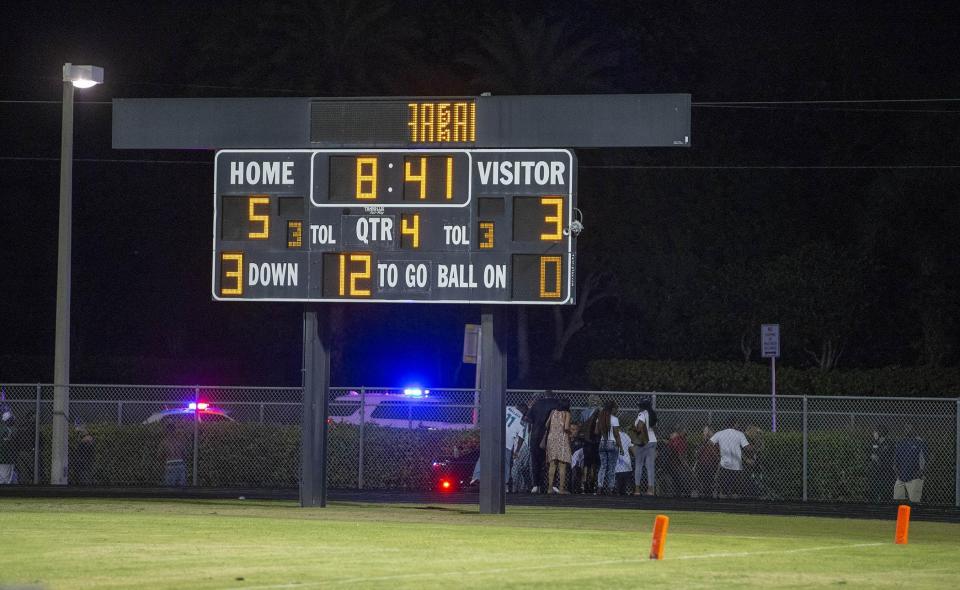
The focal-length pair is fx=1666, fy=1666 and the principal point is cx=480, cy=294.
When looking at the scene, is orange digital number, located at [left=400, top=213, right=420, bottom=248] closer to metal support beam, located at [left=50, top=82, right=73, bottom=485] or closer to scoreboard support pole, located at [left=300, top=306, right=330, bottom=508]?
scoreboard support pole, located at [left=300, top=306, right=330, bottom=508]

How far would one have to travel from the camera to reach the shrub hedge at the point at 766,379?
43.6m

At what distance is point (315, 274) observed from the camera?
2102 cm

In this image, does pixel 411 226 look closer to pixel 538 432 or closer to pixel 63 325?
pixel 538 432

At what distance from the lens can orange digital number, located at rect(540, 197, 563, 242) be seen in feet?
66.4

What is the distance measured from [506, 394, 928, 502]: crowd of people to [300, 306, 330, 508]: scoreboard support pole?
5413 millimetres

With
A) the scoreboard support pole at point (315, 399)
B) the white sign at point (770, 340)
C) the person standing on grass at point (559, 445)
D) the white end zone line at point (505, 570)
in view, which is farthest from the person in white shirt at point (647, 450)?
the white end zone line at point (505, 570)

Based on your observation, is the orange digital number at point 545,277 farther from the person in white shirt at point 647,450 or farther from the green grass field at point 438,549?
the person in white shirt at point 647,450

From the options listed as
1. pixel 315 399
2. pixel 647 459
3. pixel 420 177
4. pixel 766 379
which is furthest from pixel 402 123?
pixel 766 379

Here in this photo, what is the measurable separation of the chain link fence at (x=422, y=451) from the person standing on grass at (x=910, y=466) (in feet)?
0.55

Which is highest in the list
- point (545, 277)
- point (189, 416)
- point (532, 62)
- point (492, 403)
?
point (532, 62)

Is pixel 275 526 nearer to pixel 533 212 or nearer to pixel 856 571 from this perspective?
pixel 533 212

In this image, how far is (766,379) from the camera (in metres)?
44.7

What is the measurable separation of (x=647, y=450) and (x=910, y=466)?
14.0ft

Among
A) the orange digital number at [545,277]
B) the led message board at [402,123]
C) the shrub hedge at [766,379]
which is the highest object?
the led message board at [402,123]
